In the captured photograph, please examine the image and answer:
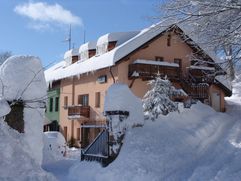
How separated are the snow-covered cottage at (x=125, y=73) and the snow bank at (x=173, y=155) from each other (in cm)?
874

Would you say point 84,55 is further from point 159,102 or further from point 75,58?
point 159,102

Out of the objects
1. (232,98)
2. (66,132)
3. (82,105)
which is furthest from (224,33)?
(232,98)

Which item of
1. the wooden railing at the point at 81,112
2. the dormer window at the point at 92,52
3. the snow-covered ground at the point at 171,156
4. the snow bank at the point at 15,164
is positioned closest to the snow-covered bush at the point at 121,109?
the snow-covered ground at the point at 171,156

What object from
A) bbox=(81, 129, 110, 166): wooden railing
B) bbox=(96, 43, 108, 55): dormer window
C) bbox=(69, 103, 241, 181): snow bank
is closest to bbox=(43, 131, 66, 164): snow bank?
bbox=(81, 129, 110, 166): wooden railing

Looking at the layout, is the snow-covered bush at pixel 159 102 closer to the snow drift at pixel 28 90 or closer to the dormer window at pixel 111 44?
the snow drift at pixel 28 90

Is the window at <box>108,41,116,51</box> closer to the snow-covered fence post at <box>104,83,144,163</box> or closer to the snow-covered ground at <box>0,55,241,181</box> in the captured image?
the snow-covered ground at <box>0,55,241,181</box>

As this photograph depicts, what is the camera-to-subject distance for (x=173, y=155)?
15.4 m

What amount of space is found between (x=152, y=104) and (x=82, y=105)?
10514 millimetres

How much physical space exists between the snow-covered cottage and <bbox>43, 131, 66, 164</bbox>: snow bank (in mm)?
3918

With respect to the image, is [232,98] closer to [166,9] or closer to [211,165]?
[211,165]

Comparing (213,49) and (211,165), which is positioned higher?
(213,49)

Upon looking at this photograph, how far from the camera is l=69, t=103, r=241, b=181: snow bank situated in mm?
13435

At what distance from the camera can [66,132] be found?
35.2 metres

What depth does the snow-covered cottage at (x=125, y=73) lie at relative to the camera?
28553 millimetres
